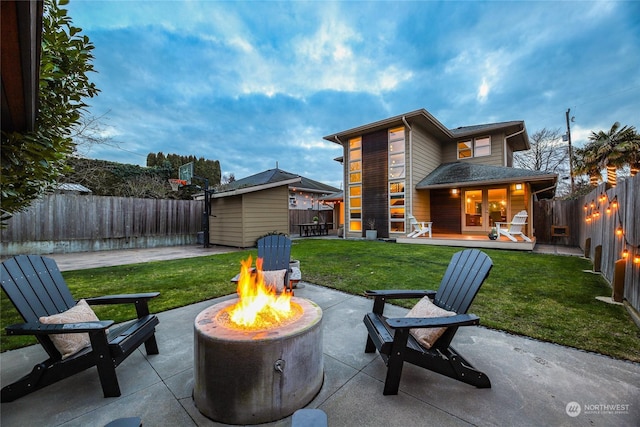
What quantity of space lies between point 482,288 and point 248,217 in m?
8.50

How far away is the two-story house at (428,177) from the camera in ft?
36.0

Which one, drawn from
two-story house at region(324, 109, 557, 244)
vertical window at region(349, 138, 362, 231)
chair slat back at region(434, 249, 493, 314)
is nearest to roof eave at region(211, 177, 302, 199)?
vertical window at region(349, 138, 362, 231)

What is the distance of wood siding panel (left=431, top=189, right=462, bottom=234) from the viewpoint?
12148 millimetres

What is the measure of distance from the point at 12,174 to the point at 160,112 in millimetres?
22373

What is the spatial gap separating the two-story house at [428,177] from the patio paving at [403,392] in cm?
943

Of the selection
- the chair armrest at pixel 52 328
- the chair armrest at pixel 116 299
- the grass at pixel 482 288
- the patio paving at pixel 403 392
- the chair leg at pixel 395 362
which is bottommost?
the patio paving at pixel 403 392

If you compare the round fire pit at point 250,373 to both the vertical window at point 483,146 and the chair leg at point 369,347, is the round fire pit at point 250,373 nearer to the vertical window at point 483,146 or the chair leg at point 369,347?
the chair leg at point 369,347

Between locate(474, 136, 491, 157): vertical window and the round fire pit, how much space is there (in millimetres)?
14331

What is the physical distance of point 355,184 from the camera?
13.3 metres

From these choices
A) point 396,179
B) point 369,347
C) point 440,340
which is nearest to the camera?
point 440,340

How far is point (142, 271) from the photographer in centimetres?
594

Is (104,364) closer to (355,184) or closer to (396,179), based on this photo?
(396,179)

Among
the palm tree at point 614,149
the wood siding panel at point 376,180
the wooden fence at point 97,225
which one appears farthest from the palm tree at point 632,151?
the wooden fence at point 97,225

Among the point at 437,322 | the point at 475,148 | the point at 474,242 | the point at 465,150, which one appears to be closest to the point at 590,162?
the point at 475,148
